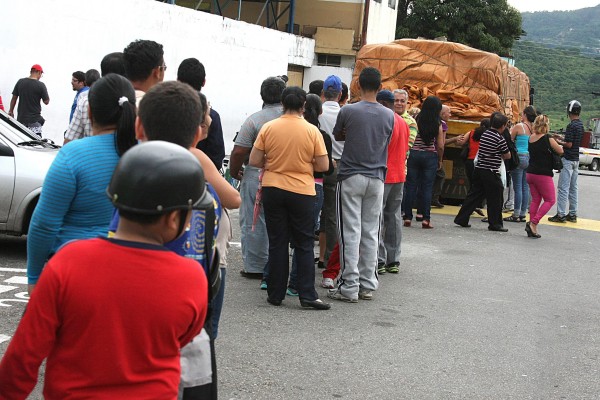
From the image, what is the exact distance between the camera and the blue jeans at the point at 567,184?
16469mm

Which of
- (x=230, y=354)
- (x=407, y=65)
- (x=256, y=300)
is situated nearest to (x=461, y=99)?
(x=407, y=65)

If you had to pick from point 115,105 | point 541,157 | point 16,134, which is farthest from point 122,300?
point 541,157

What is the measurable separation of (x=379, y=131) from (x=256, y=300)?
1.83 m

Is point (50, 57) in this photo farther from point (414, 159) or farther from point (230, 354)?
point (230, 354)

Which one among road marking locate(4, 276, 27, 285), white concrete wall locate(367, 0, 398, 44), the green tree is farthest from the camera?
the green tree

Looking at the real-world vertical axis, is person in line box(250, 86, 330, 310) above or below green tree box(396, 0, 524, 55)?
below

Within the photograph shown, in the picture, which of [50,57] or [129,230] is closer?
[129,230]

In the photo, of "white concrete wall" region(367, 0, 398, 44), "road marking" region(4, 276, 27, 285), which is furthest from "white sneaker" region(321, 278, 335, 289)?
"white concrete wall" region(367, 0, 398, 44)

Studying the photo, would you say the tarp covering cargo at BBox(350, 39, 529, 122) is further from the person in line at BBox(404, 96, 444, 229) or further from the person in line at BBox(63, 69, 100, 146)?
the person in line at BBox(63, 69, 100, 146)

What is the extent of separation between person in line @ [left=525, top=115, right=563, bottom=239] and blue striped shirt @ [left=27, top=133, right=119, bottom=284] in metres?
10.9

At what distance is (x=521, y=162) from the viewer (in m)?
15.8

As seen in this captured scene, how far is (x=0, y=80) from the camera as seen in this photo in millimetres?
17203

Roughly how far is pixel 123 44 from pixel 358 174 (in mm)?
13839

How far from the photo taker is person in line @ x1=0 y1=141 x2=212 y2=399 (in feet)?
8.34
